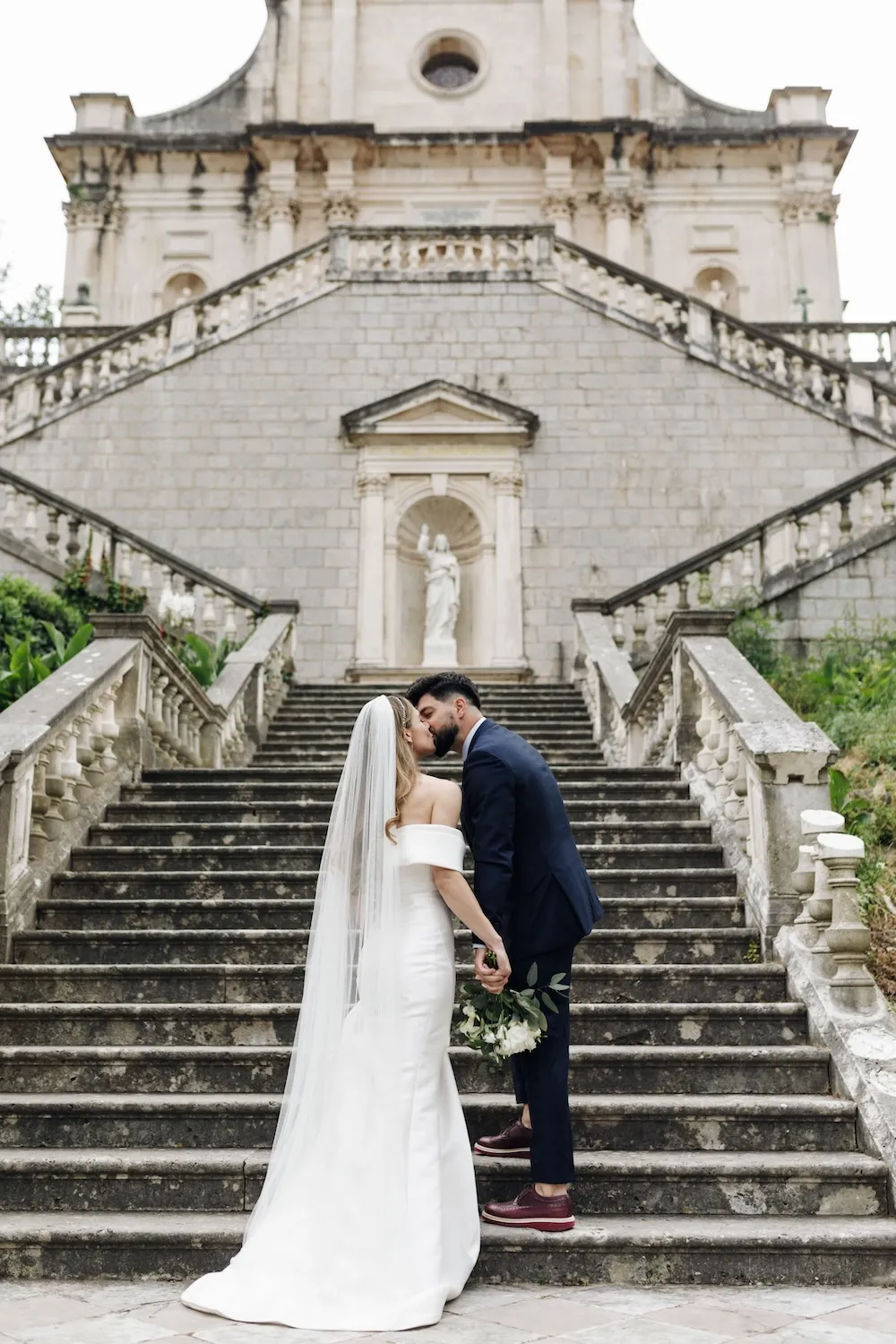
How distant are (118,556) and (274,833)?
6.27m

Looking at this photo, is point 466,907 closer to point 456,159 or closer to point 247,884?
point 247,884

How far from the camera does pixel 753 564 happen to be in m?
12.1

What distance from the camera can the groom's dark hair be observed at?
4.54 meters

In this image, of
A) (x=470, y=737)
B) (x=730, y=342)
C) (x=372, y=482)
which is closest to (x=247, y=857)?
(x=470, y=737)

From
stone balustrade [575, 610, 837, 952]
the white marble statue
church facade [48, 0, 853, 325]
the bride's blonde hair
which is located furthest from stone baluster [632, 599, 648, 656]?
church facade [48, 0, 853, 325]

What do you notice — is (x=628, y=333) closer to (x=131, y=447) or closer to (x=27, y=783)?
(x=131, y=447)

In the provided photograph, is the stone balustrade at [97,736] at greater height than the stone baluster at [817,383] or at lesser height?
lesser

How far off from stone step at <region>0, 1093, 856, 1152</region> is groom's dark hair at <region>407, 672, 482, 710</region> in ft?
5.01

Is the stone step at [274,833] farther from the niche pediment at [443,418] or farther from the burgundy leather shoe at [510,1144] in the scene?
the niche pediment at [443,418]

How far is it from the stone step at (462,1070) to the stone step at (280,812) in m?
2.37

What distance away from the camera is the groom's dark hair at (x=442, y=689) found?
179 inches

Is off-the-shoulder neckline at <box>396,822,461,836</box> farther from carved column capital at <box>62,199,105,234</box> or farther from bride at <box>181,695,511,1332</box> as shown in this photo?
carved column capital at <box>62,199,105,234</box>

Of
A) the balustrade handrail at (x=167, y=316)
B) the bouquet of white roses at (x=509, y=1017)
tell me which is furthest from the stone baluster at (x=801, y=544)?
the bouquet of white roses at (x=509, y=1017)

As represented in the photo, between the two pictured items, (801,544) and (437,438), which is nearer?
(801,544)
